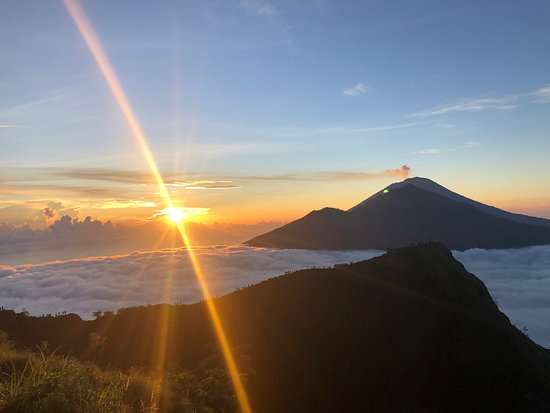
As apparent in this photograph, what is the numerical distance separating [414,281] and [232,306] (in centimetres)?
3655

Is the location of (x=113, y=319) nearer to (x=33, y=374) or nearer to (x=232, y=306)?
(x=232, y=306)

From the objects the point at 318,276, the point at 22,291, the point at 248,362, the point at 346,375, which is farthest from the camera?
the point at 22,291

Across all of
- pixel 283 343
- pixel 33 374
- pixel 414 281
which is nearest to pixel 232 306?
pixel 283 343

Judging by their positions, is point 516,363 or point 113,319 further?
point 113,319

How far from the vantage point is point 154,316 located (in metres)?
73.4

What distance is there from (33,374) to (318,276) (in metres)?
70.8

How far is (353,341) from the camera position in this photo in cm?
6328

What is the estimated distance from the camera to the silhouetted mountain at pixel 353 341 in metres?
54.4

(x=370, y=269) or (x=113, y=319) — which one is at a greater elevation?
(x=370, y=269)

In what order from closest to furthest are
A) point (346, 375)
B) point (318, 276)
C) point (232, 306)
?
point (346, 375)
point (232, 306)
point (318, 276)

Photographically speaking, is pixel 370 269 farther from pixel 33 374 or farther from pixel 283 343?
pixel 33 374

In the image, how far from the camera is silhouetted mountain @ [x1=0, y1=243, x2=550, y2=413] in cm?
5444

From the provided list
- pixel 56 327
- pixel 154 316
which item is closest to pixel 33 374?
pixel 154 316

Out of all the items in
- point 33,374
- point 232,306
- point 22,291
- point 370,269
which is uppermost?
point 33,374
